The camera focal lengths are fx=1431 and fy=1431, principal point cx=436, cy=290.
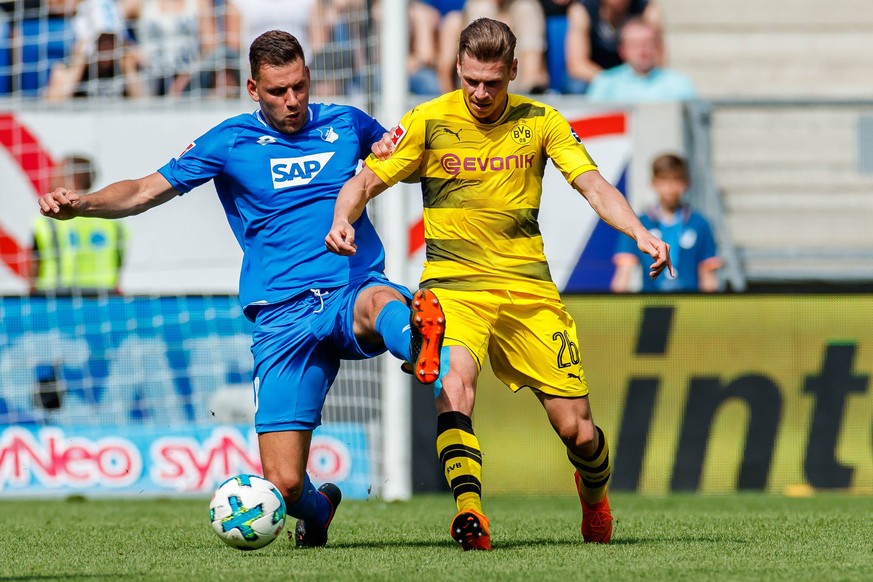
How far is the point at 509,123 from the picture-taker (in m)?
6.25

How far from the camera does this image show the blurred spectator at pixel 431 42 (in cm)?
1362

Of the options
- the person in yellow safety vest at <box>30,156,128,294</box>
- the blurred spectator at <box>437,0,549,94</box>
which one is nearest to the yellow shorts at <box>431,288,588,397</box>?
the person in yellow safety vest at <box>30,156,128,294</box>

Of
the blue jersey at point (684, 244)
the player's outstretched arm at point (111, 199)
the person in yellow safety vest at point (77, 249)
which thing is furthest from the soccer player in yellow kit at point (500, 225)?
the person in yellow safety vest at point (77, 249)

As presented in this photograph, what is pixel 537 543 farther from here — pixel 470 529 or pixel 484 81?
pixel 484 81

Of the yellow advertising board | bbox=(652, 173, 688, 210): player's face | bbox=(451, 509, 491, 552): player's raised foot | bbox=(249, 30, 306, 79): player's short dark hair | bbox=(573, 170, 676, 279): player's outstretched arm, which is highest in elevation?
bbox=(249, 30, 306, 79): player's short dark hair

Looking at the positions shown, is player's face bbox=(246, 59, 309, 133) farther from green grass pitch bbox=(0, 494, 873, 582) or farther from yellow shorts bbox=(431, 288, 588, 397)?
green grass pitch bbox=(0, 494, 873, 582)

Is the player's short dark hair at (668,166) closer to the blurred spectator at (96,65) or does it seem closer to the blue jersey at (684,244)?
the blue jersey at (684,244)

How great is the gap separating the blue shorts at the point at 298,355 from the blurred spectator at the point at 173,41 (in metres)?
5.72

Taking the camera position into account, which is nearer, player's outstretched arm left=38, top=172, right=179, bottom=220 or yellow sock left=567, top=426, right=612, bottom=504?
player's outstretched arm left=38, top=172, right=179, bottom=220

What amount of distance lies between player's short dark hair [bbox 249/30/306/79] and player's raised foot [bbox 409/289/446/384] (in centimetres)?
140

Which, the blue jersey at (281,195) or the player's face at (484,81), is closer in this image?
the player's face at (484,81)

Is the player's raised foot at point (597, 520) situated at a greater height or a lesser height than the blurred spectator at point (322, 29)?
lesser

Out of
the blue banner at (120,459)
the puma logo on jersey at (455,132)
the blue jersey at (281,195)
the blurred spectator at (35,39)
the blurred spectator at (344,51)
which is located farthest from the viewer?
the blurred spectator at (35,39)

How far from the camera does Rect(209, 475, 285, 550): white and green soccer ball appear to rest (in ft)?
19.1
